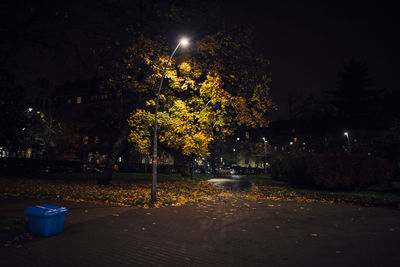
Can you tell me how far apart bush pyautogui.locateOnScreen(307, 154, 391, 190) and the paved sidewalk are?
10236 millimetres

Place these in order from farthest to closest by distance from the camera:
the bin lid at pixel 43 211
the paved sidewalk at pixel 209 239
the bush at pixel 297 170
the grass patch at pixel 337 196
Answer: the bush at pixel 297 170, the grass patch at pixel 337 196, the bin lid at pixel 43 211, the paved sidewalk at pixel 209 239

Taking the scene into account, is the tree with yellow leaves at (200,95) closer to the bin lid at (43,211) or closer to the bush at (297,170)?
the bush at (297,170)

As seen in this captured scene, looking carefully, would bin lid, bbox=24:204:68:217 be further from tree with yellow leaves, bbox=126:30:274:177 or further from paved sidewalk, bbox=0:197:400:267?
tree with yellow leaves, bbox=126:30:274:177

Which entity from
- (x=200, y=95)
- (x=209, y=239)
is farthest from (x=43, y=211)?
(x=200, y=95)

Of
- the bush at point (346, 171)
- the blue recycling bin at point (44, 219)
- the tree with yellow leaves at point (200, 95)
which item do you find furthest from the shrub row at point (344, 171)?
the blue recycling bin at point (44, 219)

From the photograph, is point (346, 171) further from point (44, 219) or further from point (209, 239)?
point (44, 219)

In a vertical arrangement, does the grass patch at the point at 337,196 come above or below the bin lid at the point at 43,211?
below

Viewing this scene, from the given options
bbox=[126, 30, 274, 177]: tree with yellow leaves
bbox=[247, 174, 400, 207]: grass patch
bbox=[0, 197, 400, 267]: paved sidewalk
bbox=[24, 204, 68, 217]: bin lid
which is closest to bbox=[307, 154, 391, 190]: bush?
bbox=[247, 174, 400, 207]: grass patch

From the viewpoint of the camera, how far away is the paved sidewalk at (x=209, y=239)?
594 centimetres

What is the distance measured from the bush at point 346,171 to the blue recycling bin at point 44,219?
753 inches

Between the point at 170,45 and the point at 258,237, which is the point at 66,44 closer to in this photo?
the point at 170,45

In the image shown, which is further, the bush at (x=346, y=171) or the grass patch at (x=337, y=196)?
the bush at (x=346, y=171)

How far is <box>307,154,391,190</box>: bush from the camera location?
21578mm

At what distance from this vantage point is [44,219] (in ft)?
23.4
